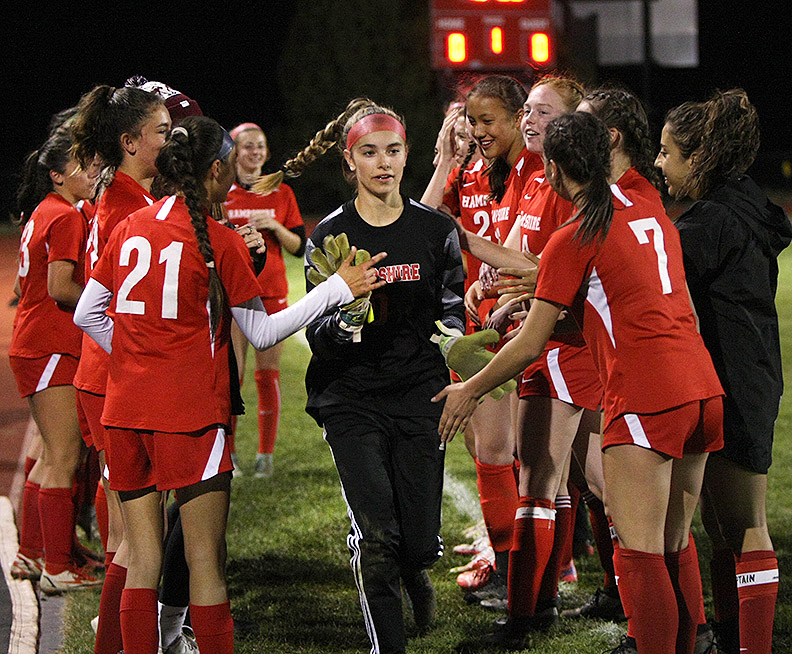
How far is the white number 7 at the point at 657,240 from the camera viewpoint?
3158mm

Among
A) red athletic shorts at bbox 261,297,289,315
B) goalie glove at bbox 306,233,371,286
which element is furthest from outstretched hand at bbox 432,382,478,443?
red athletic shorts at bbox 261,297,289,315

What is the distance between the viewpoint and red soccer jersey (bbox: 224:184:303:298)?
7.33 metres

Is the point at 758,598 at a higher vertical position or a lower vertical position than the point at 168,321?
lower

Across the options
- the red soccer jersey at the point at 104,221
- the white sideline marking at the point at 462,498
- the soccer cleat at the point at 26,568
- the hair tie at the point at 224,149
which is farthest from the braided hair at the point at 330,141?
the white sideline marking at the point at 462,498

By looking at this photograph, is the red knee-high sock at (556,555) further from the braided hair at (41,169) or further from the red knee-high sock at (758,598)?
the braided hair at (41,169)

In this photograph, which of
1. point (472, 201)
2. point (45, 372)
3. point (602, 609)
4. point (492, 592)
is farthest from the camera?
point (472, 201)

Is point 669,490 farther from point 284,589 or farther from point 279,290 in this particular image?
point 279,290

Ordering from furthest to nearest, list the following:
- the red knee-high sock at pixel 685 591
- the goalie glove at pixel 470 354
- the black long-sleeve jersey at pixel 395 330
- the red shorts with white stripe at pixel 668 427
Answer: the black long-sleeve jersey at pixel 395 330 < the goalie glove at pixel 470 354 < the red knee-high sock at pixel 685 591 < the red shorts with white stripe at pixel 668 427

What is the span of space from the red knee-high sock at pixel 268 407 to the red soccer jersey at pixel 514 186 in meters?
2.88

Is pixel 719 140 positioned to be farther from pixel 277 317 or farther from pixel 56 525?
pixel 56 525

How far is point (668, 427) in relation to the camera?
3.12m

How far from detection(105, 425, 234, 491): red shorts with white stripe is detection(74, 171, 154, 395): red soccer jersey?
55cm

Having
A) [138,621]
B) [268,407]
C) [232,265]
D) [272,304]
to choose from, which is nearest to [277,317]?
[232,265]

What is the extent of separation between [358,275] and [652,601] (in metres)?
1.36
